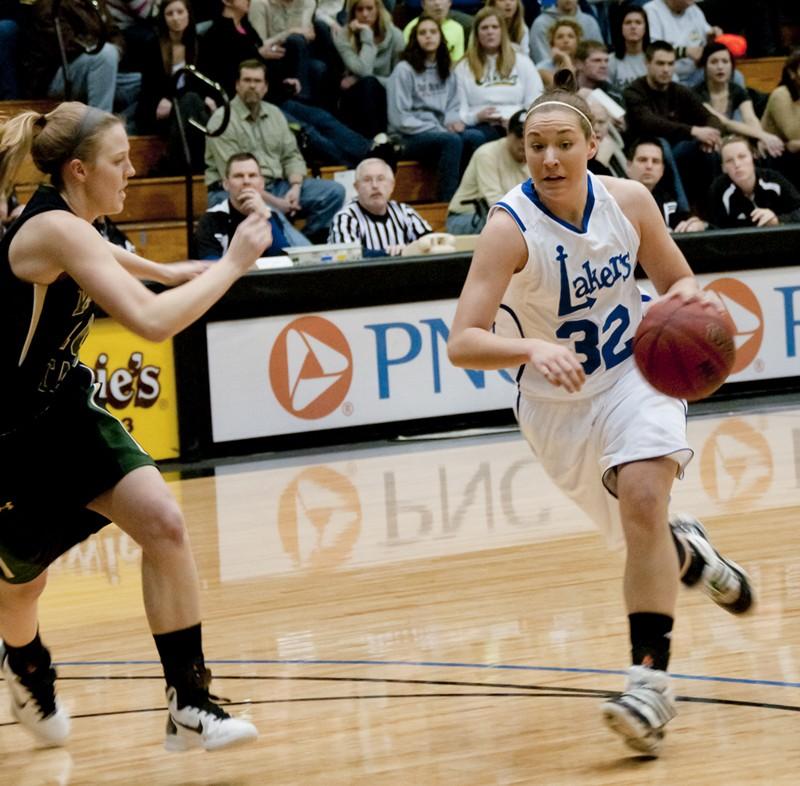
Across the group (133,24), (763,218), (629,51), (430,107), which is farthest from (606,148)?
(133,24)

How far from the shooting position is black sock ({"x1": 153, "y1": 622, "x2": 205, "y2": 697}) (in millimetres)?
3697

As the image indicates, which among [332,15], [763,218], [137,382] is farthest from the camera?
[332,15]

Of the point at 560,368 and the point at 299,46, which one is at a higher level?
the point at 299,46

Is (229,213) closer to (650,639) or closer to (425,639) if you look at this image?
(425,639)

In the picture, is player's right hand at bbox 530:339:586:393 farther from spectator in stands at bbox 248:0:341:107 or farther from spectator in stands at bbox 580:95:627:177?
spectator in stands at bbox 248:0:341:107

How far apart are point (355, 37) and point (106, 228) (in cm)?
316

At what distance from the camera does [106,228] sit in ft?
29.9

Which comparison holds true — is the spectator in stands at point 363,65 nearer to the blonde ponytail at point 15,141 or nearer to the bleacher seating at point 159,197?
the bleacher seating at point 159,197

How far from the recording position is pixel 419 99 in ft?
36.8

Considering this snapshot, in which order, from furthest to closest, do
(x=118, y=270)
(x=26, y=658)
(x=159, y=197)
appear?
(x=159, y=197) → (x=26, y=658) → (x=118, y=270)

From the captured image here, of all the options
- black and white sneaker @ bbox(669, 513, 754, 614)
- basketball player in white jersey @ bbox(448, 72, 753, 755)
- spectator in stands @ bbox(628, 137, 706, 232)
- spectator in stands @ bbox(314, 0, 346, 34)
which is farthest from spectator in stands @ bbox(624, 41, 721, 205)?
basketball player in white jersey @ bbox(448, 72, 753, 755)

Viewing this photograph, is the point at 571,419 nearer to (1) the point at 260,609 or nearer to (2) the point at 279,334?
(1) the point at 260,609

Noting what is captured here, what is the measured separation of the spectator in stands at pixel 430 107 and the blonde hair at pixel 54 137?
763 centimetres

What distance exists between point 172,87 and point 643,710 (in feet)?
25.5
